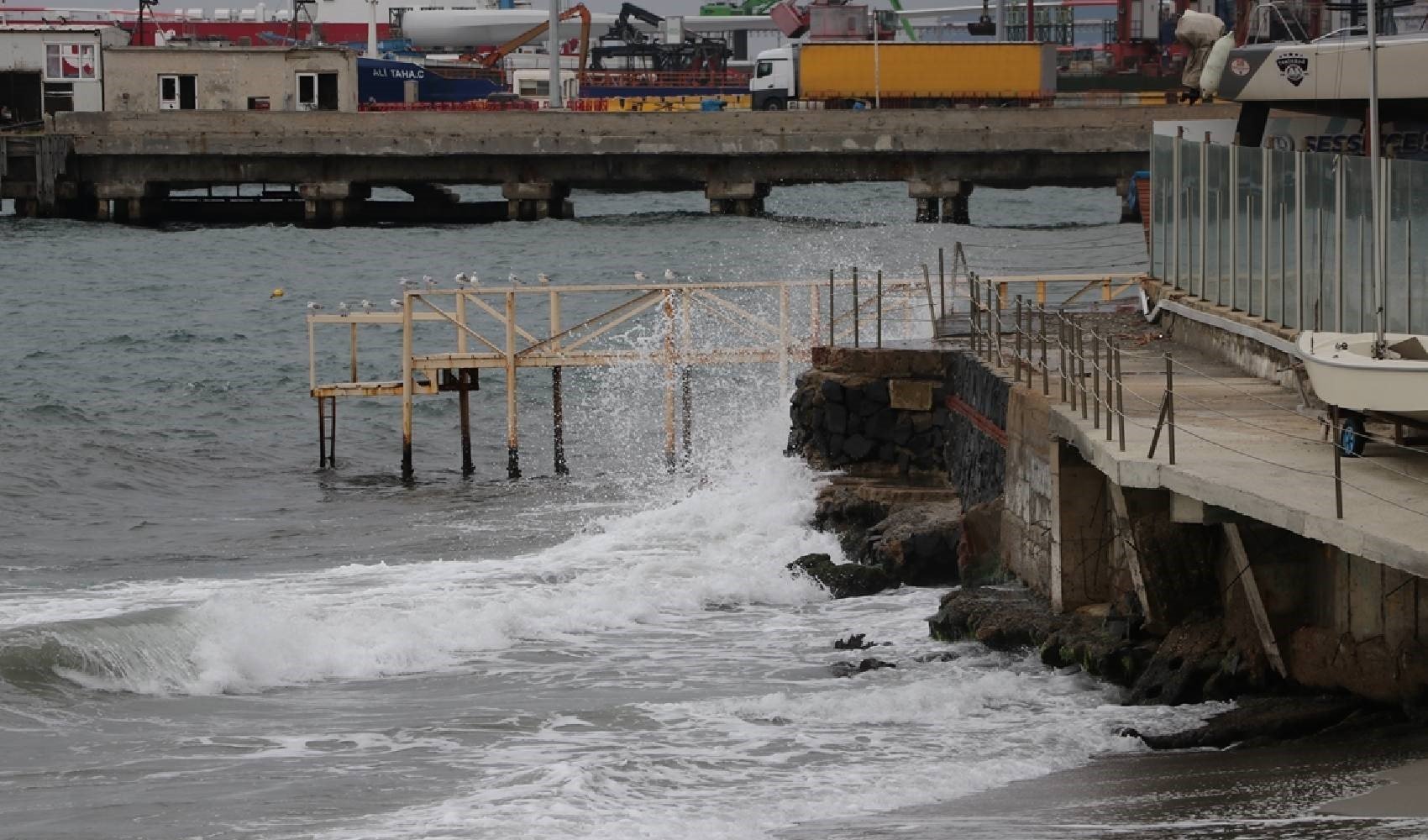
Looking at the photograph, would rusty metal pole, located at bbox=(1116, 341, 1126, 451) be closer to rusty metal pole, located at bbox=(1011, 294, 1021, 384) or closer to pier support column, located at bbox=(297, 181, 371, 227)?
rusty metal pole, located at bbox=(1011, 294, 1021, 384)

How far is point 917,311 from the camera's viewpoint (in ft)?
92.1

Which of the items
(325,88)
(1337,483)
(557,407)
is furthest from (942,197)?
(1337,483)

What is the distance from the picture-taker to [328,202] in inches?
2621

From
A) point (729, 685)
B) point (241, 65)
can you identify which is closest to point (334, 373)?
point (729, 685)

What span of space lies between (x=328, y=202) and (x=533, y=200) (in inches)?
227

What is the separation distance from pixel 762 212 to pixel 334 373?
110 ft

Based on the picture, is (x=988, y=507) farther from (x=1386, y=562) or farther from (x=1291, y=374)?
(x=1386, y=562)

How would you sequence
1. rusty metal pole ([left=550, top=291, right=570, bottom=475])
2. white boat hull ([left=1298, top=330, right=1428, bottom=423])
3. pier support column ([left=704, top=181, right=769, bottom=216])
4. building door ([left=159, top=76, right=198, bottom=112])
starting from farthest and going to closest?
building door ([left=159, top=76, right=198, bottom=112]) < pier support column ([left=704, top=181, right=769, bottom=216]) < rusty metal pole ([left=550, top=291, right=570, bottom=475]) < white boat hull ([left=1298, top=330, right=1428, bottom=423])

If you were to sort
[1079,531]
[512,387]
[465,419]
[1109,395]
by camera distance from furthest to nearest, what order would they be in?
1. [465,419]
2. [512,387]
3. [1079,531]
4. [1109,395]

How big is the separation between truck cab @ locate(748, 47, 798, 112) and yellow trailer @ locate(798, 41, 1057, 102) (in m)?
6.25

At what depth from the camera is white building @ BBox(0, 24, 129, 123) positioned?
72.1m

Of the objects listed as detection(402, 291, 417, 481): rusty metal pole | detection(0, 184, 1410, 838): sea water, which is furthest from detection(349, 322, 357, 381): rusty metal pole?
detection(402, 291, 417, 481): rusty metal pole

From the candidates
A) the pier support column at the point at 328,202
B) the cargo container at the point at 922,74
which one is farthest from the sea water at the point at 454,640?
the cargo container at the point at 922,74

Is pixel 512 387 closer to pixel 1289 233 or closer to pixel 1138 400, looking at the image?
pixel 1289 233
